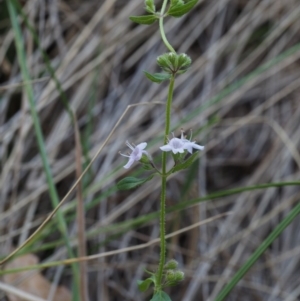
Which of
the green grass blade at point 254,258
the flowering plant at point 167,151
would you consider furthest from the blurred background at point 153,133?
the flowering plant at point 167,151

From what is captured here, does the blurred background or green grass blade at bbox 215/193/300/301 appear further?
the blurred background

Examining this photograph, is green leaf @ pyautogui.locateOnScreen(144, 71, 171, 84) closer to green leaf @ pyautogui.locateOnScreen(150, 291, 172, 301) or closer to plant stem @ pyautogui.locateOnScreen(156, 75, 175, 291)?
plant stem @ pyautogui.locateOnScreen(156, 75, 175, 291)

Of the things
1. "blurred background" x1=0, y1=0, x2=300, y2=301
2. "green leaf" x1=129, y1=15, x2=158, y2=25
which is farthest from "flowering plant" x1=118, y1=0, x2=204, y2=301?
"blurred background" x1=0, y1=0, x2=300, y2=301

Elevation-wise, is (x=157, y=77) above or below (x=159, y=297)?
above

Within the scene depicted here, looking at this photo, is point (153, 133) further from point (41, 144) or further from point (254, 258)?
point (254, 258)

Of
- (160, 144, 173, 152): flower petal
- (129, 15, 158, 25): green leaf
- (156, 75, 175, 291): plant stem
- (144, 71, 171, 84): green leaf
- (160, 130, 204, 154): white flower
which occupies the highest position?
(129, 15, 158, 25): green leaf

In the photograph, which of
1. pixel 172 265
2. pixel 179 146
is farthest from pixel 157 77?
pixel 172 265

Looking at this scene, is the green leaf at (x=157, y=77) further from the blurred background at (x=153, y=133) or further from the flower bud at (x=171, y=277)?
the blurred background at (x=153, y=133)

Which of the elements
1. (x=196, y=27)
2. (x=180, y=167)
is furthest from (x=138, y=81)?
(x=180, y=167)
